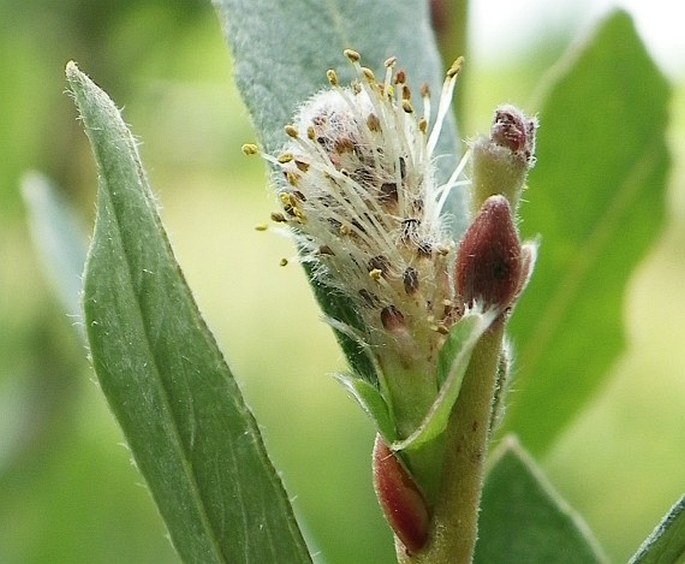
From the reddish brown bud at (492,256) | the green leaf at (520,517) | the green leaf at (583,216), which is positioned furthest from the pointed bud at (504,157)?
the green leaf at (583,216)

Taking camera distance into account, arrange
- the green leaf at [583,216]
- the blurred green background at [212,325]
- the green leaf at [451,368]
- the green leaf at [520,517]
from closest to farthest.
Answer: the green leaf at [451,368] < the green leaf at [520,517] < the green leaf at [583,216] < the blurred green background at [212,325]

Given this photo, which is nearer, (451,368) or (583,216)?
(451,368)

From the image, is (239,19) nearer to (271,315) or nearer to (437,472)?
(437,472)

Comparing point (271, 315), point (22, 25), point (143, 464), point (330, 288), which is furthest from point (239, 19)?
point (271, 315)

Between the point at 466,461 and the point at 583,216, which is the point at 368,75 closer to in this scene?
the point at 466,461

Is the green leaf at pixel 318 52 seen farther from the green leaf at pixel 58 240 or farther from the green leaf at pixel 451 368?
the green leaf at pixel 58 240

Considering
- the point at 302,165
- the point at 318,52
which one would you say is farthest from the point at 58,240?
the point at 302,165
